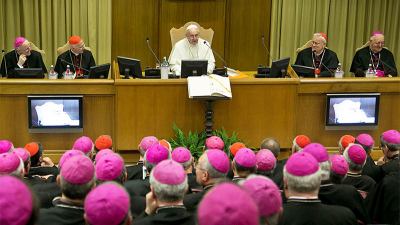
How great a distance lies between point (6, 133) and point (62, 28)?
398 centimetres

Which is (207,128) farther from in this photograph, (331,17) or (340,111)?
(331,17)

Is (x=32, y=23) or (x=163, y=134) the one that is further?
(x=32, y=23)

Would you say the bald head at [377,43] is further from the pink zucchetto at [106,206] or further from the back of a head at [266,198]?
the pink zucchetto at [106,206]

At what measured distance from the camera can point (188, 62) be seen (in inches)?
305

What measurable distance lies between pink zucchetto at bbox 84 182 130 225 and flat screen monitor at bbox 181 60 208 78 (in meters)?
4.85

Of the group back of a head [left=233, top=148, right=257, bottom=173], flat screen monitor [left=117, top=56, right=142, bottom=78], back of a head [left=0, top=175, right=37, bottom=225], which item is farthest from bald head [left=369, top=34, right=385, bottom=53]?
back of a head [left=0, top=175, right=37, bottom=225]

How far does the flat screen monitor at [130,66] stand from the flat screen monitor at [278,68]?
1.79 metres

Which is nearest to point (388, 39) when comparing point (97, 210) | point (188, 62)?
point (188, 62)

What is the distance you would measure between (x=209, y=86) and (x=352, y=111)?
6.42ft

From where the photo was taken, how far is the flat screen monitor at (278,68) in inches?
312

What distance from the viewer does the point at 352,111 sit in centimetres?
774

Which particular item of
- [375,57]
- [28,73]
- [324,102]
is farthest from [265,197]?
[375,57]

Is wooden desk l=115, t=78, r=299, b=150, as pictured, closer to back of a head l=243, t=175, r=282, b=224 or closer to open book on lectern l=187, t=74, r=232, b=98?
open book on lectern l=187, t=74, r=232, b=98

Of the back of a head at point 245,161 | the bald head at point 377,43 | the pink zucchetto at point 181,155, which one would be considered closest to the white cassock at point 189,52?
the bald head at point 377,43
